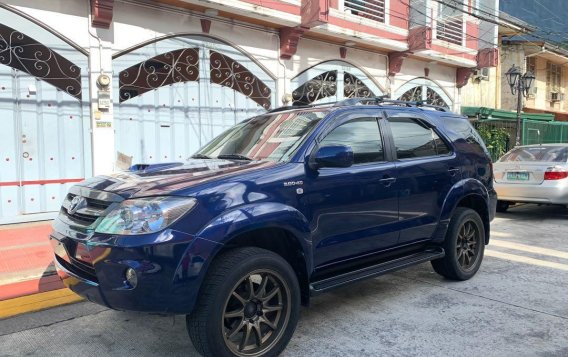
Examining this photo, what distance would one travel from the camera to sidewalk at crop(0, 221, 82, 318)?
15.3 feet

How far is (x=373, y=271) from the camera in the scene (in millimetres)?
4027

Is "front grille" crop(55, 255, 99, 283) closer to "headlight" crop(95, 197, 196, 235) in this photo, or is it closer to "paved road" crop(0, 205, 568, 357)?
"headlight" crop(95, 197, 196, 235)

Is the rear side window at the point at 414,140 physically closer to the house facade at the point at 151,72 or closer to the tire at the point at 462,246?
the tire at the point at 462,246

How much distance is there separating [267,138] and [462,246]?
2.59 metres

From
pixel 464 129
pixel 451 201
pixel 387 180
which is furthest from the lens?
pixel 464 129

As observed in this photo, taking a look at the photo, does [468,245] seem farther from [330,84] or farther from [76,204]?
[330,84]

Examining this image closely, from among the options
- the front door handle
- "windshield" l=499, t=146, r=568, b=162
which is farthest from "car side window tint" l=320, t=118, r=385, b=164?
"windshield" l=499, t=146, r=568, b=162

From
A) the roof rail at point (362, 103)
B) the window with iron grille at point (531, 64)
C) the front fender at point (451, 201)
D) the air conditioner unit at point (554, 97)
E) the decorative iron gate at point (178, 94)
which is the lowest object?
the front fender at point (451, 201)

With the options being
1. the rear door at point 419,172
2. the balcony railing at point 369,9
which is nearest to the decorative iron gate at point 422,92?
the balcony railing at point 369,9

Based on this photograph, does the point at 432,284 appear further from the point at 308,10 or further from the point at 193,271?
the point at 308,10

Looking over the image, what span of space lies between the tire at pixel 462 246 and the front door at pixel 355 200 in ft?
3.13

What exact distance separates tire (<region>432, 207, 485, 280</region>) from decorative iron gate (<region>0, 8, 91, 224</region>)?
21.6ft

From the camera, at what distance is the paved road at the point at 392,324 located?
11.6 ft

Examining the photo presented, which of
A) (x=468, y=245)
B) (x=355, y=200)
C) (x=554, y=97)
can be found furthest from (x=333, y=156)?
(x=554, y=97)
